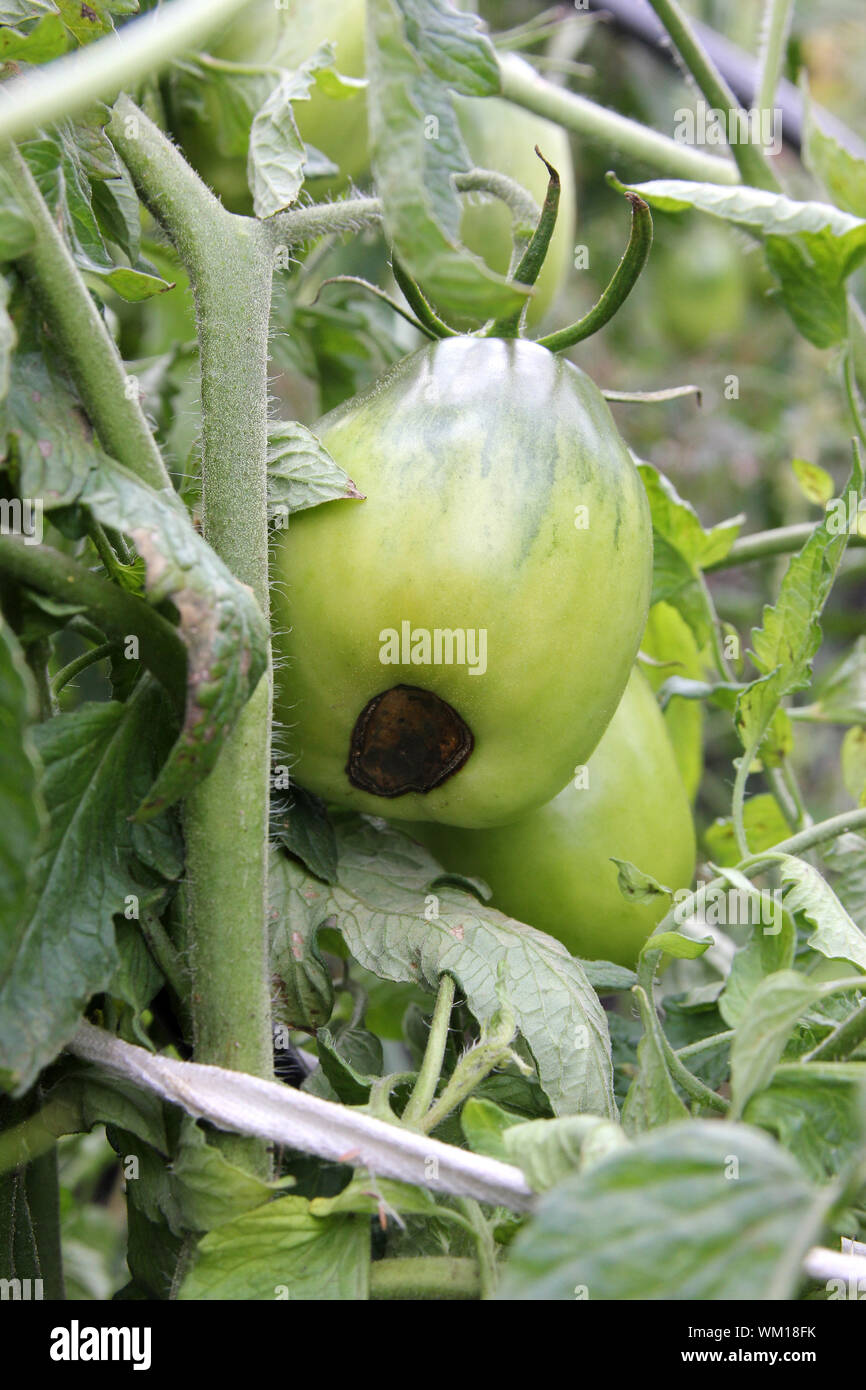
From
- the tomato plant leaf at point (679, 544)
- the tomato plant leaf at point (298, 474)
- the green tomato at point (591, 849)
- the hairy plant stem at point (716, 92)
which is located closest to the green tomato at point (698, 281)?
the hairy plant stem at point (716, 92)

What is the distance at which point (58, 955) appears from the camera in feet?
1.28

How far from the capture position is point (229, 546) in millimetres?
450

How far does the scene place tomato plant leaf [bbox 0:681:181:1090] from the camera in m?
0.37

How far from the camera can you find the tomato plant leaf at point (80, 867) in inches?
14.7

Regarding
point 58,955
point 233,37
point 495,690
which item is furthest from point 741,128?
point 58,955

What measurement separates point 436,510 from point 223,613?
14 cm

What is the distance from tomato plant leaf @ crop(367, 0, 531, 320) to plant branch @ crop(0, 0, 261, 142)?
0.07m

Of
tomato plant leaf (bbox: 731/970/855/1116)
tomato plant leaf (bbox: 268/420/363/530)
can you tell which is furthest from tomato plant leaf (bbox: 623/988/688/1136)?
tomato plant leaf (bbox: 268/420/363/530)

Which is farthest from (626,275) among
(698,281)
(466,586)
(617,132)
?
(698,281)

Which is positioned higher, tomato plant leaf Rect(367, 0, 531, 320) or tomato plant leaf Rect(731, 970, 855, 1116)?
tomato plant leaf Rect(367, 0, 531, 320)

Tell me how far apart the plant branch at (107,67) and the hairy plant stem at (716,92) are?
418 millimetres

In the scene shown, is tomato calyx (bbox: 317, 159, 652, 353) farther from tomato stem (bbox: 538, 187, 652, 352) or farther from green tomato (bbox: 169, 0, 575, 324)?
green tomato (bbox: 169, 0, 575, 324)

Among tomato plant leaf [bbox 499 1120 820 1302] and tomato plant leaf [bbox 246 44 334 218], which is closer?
tomato plant leaf [bbox 499 1120 820 1302]
